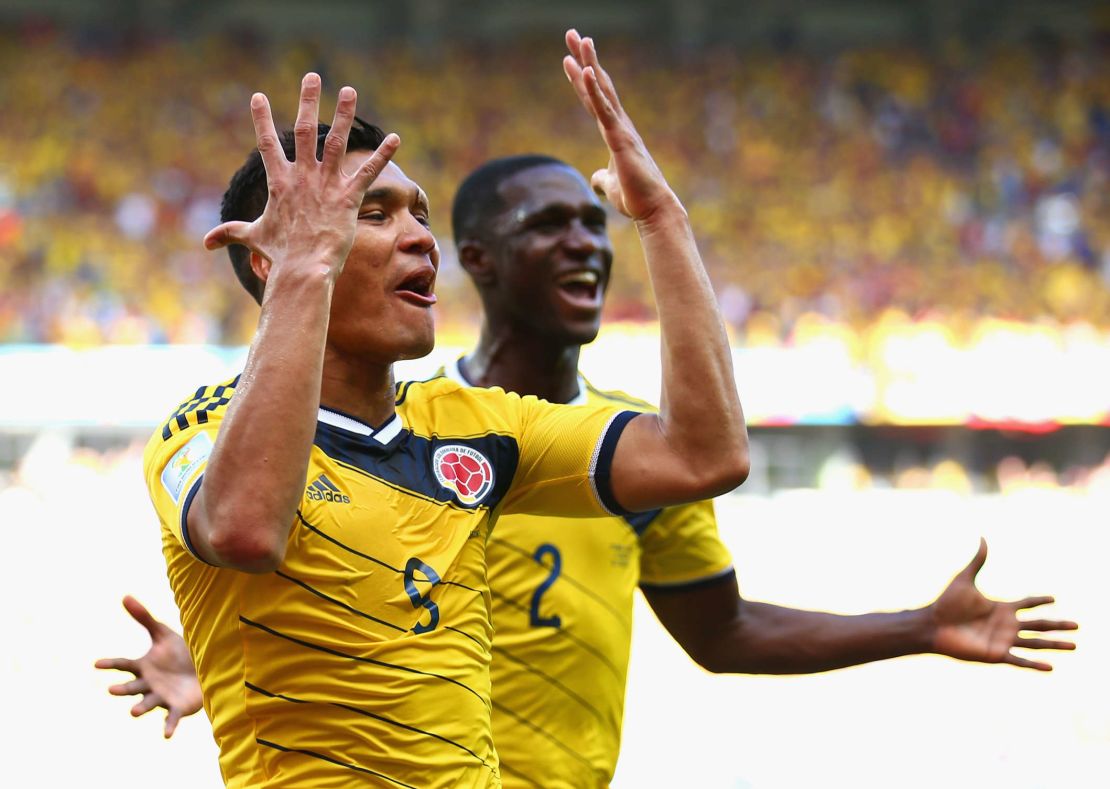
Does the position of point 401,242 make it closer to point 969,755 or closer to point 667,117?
point 969,755

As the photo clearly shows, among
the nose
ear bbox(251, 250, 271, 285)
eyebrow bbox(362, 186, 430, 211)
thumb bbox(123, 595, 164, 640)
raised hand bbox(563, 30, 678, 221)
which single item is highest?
the nose

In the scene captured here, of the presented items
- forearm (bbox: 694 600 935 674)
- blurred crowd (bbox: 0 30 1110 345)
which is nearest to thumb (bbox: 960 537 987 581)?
forearm (bbox: 694 600 935 674)

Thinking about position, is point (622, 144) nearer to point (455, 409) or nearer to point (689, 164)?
point (455, 409)

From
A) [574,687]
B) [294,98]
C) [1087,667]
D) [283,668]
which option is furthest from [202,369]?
[283,668]

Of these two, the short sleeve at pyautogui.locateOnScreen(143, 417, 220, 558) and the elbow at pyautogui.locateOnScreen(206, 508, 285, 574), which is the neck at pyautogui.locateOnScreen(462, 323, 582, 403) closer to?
the short sleeve at pyautogui.locateOnScreen(143, 417, 220, 558)

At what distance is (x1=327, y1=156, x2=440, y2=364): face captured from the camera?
264cm

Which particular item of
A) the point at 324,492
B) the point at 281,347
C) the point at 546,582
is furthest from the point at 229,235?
the point at 546,582

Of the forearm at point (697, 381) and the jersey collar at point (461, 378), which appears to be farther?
the jersey collar at point (461, 378)

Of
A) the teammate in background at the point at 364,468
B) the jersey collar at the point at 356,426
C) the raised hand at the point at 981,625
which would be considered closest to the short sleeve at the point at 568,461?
the teammate in background at the point at 364,468

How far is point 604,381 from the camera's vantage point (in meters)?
17.3

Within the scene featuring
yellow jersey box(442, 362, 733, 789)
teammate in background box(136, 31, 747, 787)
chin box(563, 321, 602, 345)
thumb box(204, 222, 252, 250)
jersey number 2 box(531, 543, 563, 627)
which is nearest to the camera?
teammate in background box(136, 31, 747, 787)

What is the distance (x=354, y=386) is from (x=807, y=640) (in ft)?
5.38

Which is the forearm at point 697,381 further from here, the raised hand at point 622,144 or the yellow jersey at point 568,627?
the yellow jersey at point 568,627

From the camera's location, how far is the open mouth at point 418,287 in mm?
2666
